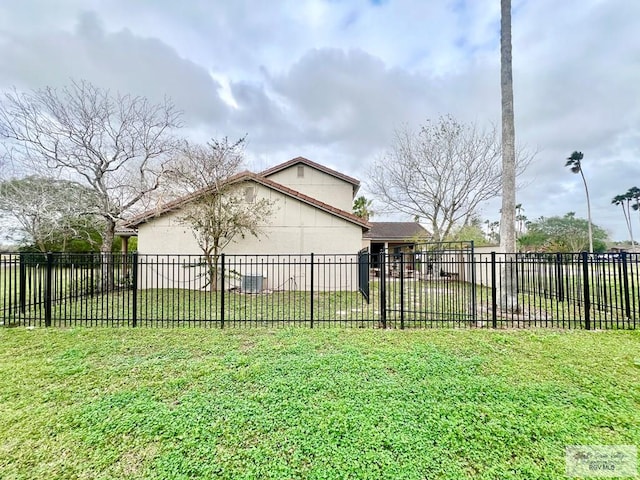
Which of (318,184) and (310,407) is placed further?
(318,184)

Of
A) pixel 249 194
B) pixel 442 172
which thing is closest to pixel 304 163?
pixel 249 194

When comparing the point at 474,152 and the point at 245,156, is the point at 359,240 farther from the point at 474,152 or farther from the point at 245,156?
the point at 474,152

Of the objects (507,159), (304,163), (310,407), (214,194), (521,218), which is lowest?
(310,407)

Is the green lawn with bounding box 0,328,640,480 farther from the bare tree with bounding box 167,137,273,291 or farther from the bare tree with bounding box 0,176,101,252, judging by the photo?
the bare tree with bounding box 0,176,101,252

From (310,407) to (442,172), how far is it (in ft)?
59.0

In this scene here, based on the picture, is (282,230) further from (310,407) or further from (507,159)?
(310,407)

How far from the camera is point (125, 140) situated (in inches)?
454

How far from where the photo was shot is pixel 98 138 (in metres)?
11.1

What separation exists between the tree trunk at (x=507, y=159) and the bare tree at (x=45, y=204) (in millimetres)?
15112

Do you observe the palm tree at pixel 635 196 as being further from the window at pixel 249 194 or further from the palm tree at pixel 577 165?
the window at pixel 249 194

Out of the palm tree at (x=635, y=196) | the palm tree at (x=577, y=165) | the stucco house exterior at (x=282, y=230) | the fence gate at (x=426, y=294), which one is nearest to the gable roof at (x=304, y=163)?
the stucco house exterior at (x=282, y=230)

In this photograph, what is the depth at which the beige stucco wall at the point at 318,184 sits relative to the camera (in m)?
17.4

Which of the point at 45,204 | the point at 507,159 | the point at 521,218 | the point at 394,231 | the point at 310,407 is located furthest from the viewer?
the point at 521,218

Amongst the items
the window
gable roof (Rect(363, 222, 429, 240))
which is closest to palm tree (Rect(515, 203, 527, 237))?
gable roof (Rect(363, 222, 429, 240))
